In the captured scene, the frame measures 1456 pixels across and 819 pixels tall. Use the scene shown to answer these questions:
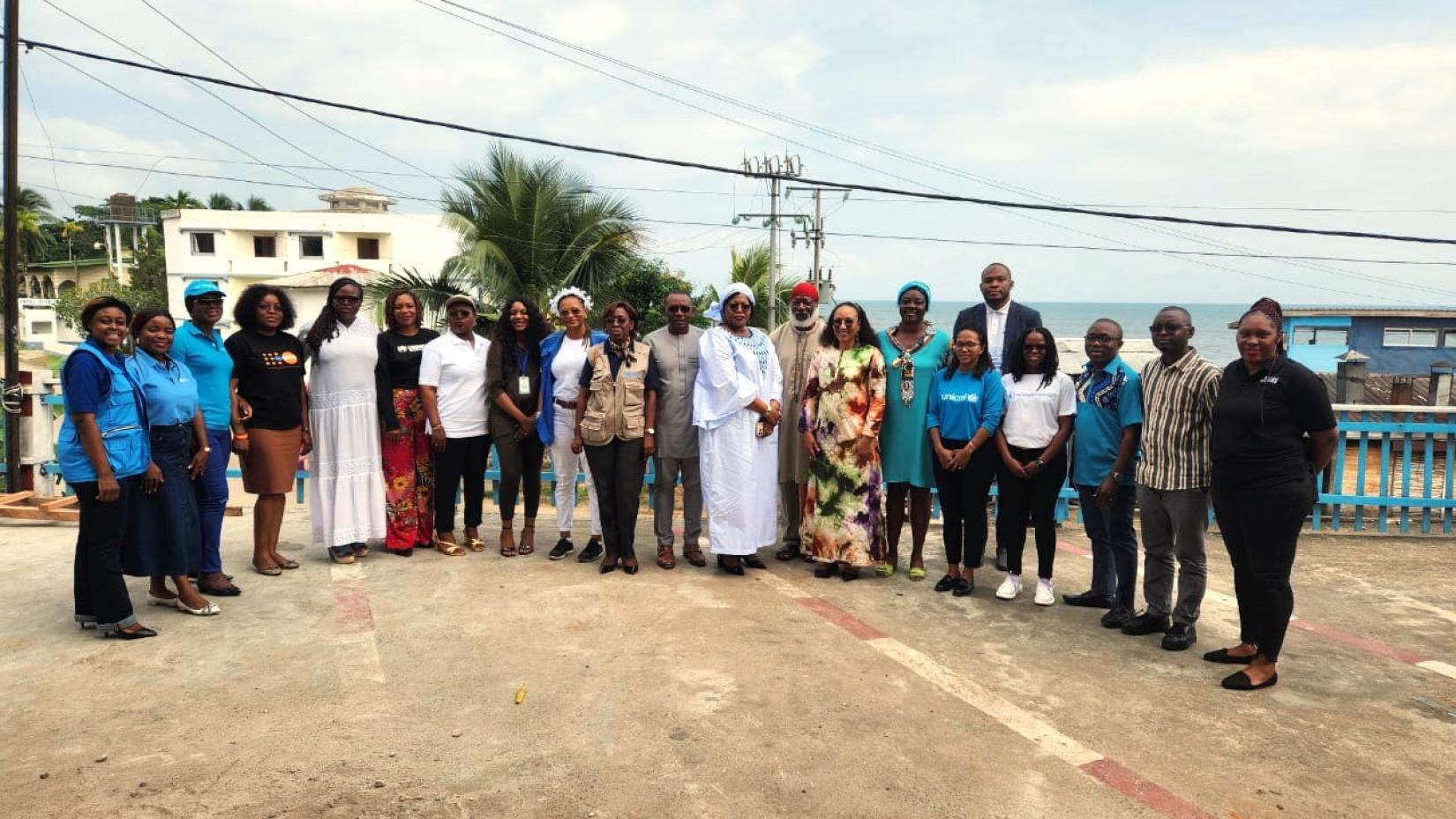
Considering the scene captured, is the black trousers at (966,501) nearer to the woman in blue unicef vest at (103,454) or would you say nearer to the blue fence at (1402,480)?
the blue fence at (1402,480)

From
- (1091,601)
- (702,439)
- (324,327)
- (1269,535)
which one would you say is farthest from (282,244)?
(1269,535)

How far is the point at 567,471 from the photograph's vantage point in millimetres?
6184

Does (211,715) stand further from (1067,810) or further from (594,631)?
(1067,810)

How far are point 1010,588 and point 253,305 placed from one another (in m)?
4.69

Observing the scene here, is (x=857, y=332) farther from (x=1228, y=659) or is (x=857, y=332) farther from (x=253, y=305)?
(x=253, y=305)

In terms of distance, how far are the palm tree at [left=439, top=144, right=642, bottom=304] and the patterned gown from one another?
10.2m

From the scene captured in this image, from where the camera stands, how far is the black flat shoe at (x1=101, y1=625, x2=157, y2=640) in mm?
4453

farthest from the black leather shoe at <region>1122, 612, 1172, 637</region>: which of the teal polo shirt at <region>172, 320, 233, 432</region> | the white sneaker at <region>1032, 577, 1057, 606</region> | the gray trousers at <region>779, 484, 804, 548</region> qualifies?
the teal polo shirt at <region>172, 320, 233, 432</region>

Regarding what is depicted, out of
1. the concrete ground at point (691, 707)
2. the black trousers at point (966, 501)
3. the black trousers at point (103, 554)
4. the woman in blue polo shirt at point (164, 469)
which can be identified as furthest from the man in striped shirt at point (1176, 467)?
the black trousers at point (103, 554)

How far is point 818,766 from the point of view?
10.7ft

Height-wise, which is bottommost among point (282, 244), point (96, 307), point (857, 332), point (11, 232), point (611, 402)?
point (611, 402)

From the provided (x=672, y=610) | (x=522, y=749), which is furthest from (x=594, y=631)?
(x=522, y=749)

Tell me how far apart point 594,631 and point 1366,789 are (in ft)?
10.6

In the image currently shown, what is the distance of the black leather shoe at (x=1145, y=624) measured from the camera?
485cm
